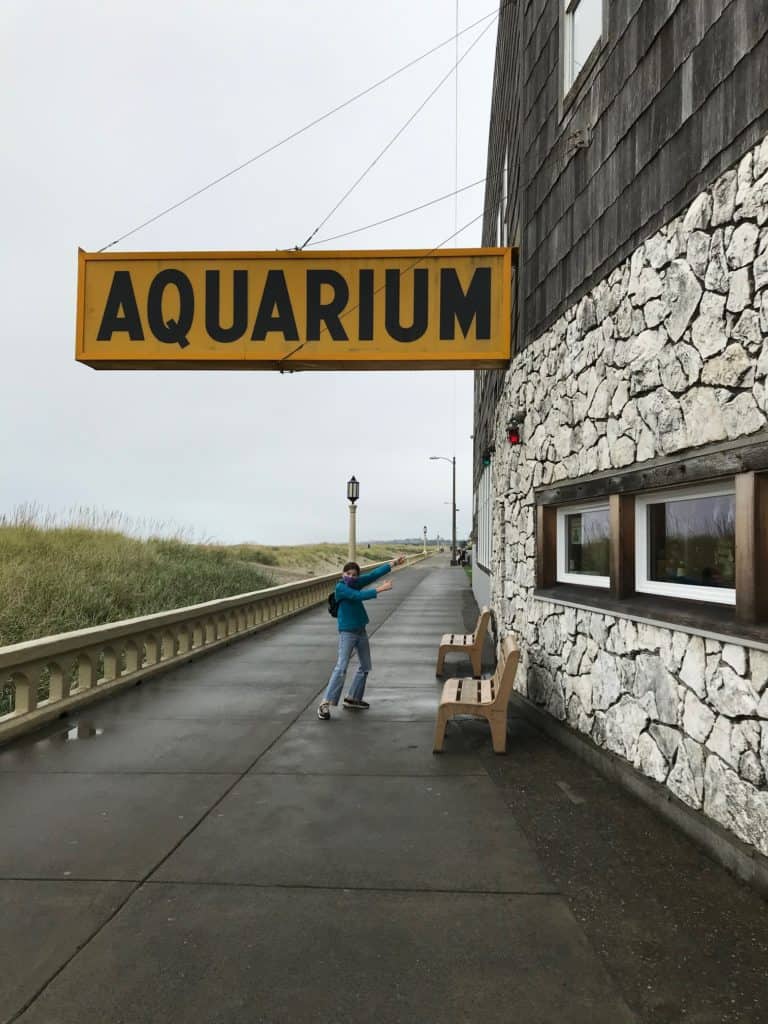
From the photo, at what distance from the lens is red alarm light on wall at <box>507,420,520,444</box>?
27.7 feet

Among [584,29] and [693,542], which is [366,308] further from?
[693,542]

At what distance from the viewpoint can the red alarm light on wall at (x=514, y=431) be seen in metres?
8.44

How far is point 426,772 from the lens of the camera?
19.3 ft

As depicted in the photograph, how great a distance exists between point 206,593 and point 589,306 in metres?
13.2

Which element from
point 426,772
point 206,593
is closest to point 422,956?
point 426,772

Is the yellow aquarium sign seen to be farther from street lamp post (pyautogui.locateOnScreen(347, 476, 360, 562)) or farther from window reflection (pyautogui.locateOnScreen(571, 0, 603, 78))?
street lamp post (pyautogui.locateOnScreen(347, 476, 360, 562))

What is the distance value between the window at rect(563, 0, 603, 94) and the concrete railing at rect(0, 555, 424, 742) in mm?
7556

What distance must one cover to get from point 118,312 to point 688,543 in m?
6.75

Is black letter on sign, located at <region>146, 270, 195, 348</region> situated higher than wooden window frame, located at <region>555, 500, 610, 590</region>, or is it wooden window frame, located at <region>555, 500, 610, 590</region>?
black letter on sign, located at <region>146, 270, 195, 348</region>

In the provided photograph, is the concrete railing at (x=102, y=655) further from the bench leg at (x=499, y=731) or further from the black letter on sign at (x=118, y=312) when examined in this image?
the bench leg at (x=499, y=731)

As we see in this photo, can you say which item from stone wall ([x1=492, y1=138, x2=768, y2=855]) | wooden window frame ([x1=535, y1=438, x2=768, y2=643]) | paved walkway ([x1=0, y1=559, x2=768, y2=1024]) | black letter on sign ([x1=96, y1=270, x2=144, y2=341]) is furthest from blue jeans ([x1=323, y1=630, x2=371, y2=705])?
black letter on sign ([x1=96, y1=270, x2=144, y2=341])

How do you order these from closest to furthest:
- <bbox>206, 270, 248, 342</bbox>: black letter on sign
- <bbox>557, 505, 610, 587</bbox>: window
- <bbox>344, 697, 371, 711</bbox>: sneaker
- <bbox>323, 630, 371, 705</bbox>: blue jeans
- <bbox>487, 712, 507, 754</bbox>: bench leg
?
<bbox>487, 712, 507, 754</bbox>: bench leg
<bbox>557, 505, 610, 587</bbox>: window
<bbox>323, 630, 371, 705</bbox>: blue jeans
<bbox>344, 697, 371, 711</bbox>: sneaker
<bbox>206, 270, 248, 342</bbox>: black letter on sign

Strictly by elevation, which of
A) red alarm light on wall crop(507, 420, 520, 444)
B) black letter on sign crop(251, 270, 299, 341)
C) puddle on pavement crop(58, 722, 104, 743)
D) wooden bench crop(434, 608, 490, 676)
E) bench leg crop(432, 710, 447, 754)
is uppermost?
black letter on sign crop(251, 270, 299, 341)

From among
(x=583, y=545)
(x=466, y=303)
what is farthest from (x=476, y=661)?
(x=466, y=303)
